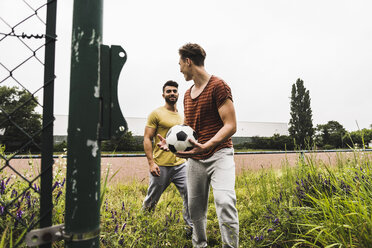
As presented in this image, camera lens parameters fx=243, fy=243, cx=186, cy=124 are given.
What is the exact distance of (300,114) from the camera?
146 ft

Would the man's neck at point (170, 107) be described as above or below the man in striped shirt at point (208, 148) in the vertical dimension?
above

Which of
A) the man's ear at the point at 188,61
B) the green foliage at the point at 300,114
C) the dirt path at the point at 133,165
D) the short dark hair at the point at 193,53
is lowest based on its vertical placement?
the dirt path at the point at 133,165

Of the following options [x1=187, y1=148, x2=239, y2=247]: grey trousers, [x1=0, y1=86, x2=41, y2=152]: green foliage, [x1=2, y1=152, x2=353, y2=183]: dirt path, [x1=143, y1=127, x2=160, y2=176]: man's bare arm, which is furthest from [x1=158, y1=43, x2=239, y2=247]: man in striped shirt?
[x1=0, y1=86, x2=41, y2=152]: green foliage

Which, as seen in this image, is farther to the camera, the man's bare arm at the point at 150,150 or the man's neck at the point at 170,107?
the man's neck at the point at 170,107

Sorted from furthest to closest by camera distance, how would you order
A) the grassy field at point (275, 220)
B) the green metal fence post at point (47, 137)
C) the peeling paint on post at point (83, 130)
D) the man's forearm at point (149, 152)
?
the man's forearm at point (149, 152) < the grassy field at point (275, 220) < the green metal fence post at point (47, 137) < the peeling paint on post at point (83, 130)

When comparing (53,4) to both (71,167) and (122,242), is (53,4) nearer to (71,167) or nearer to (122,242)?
(71,167)

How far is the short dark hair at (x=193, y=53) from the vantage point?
253 centimetres

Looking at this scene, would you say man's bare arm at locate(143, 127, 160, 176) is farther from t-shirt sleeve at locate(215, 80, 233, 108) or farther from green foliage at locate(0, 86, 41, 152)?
t-shirt sleeve at locate(215, 80, 233, 108)

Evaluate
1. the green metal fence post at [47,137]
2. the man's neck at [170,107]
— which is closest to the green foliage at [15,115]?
the green metal fence post at [47,137]

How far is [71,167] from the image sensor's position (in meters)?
0.72

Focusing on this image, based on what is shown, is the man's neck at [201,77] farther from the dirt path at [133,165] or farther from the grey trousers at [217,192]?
the dirt path at [133,165]

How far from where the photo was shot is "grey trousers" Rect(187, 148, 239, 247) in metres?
2.11

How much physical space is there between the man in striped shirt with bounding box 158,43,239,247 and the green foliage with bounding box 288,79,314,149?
45.2 meters

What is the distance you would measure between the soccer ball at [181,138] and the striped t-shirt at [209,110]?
0.10 metres
